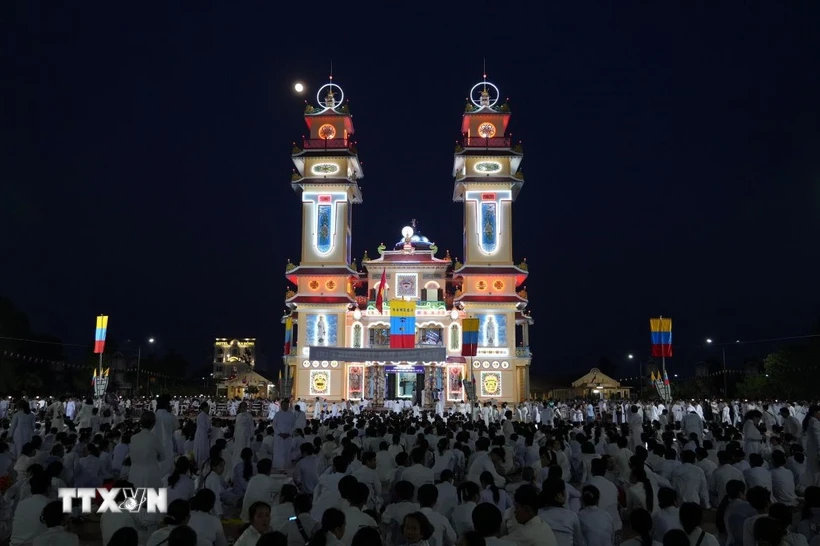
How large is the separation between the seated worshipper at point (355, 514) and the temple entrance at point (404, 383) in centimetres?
3797

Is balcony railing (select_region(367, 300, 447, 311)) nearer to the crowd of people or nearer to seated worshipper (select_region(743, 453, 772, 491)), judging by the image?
the crowd of people

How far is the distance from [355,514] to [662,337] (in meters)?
29.6

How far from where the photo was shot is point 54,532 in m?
6.41

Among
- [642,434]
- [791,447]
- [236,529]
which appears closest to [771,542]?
[236,529]

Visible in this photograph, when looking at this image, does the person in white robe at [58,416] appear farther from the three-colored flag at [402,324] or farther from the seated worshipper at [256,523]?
the three-colored flag at [402,324]

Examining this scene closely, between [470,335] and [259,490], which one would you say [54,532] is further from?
[470,335]

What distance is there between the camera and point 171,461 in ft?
39.5

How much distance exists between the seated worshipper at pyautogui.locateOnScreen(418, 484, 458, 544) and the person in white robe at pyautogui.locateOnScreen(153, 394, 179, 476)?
18.0 ft

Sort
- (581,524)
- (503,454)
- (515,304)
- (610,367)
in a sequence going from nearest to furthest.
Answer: (581,524) → (503,454) → (515,304) → (610,367)

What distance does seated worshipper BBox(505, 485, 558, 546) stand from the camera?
6.40m

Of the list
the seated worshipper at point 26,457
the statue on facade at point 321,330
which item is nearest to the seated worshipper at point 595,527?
the seated worshipper at point 26,457

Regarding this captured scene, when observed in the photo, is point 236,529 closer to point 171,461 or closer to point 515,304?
point 171,461

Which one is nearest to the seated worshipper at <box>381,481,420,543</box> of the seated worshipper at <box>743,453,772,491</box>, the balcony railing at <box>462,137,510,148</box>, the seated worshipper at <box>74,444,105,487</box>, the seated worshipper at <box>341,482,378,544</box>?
the seated worshipper at <box>341,482,378,544</box>

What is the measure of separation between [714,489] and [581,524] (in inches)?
226
